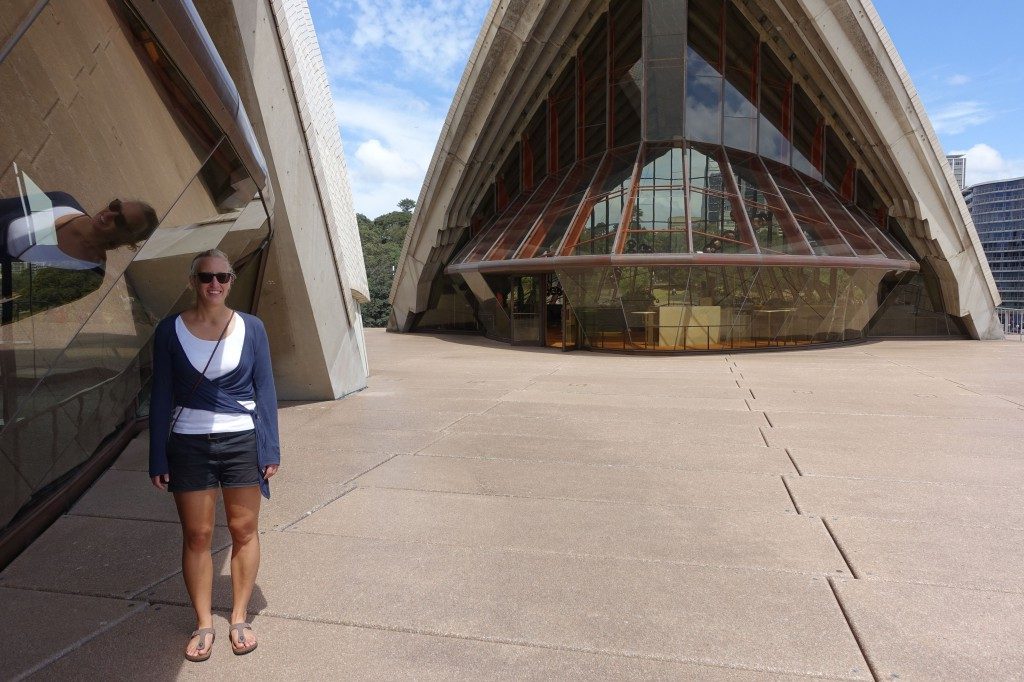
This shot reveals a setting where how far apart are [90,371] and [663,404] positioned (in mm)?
7034

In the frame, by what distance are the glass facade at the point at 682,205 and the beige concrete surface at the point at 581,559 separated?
10318 millimetres

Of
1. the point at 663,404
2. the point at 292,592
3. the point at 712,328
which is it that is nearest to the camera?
the point at 292,592

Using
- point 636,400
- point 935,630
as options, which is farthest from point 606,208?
point 935,630

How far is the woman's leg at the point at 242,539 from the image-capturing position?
3029 millimetres

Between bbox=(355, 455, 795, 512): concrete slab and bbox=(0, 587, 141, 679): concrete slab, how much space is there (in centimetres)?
233

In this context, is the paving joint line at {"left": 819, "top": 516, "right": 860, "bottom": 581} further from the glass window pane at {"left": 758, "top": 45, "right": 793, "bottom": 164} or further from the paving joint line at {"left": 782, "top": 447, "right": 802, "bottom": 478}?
the glass window pane at {"left": 758, "top": 45, "right": 793, "bottom": 164}

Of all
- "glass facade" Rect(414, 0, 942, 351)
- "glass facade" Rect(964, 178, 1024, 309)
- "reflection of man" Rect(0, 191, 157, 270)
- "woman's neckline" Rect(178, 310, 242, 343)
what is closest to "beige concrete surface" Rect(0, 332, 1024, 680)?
"woman's neckline" Rect(178, 310, 242, 343)

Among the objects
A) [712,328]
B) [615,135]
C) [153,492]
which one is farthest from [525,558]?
[615,135]

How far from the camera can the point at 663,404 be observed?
376 inches

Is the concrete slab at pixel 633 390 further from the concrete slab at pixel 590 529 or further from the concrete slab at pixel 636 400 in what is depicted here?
the concrete slab at pixel 590 529

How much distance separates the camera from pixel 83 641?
298 centimetres

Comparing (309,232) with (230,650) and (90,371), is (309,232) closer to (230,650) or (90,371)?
(90,371)

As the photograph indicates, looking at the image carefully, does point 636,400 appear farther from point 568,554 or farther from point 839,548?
point 568,554

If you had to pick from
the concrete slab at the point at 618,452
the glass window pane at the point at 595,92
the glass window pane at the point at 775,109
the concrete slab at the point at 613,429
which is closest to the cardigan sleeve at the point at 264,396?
the concrete slab at the point at 618,452
